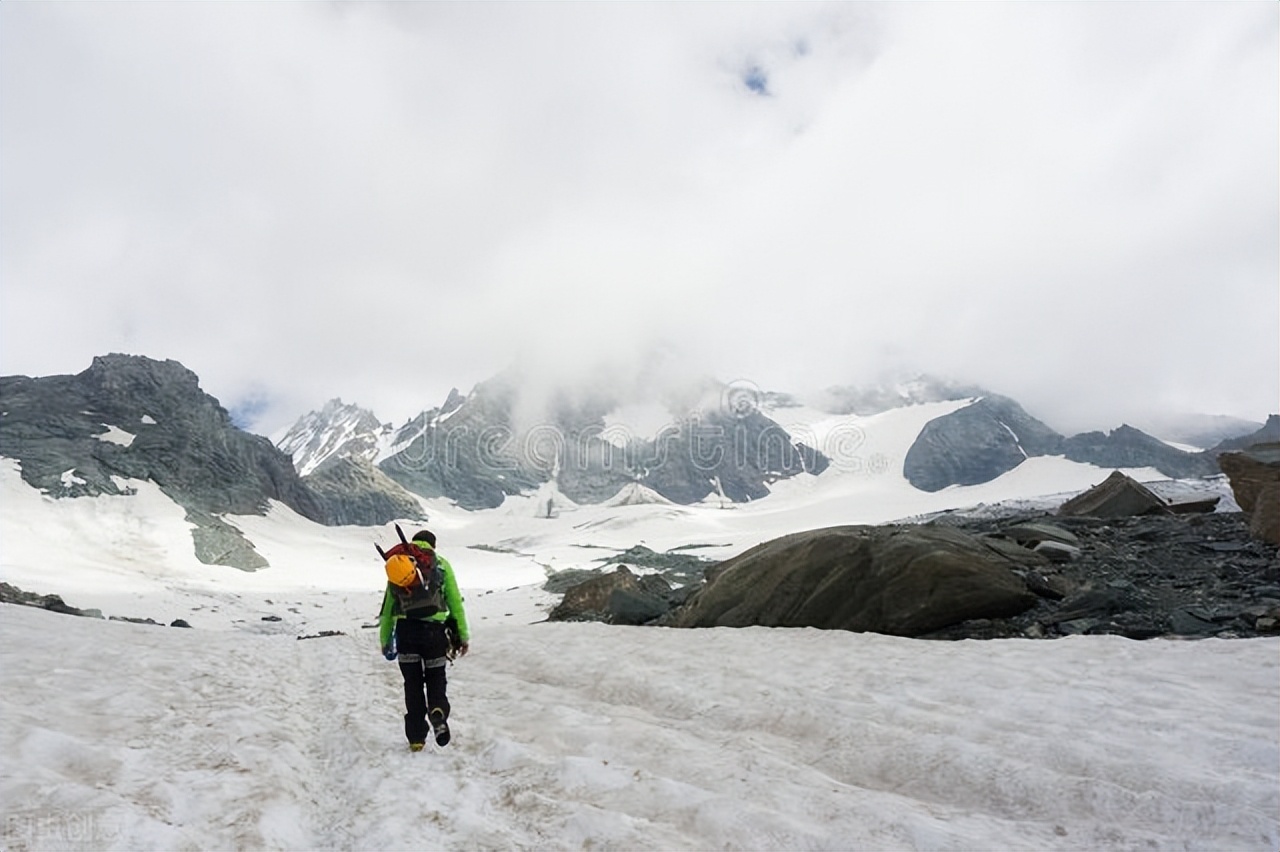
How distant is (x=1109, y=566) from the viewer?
15.9m

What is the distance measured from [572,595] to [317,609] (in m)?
20.9

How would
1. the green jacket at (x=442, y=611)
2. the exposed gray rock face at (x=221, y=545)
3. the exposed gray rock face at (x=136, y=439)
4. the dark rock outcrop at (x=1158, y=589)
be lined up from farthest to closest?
the exposed gray rock face at (x=136, y=439)
the exposed gray rock face at (x=221, y=545)
the dark rock outcrop at (x=1158, y=589)
the green jacket at (x=442, y=611)

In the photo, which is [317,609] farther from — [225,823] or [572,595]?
[225,823]

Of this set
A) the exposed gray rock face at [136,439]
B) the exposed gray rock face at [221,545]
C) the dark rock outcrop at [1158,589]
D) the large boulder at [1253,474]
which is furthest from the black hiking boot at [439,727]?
the exposed gray rock face at [136,439]

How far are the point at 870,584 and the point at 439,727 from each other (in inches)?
403

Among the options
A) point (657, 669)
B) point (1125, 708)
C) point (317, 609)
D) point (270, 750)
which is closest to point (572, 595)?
point (657, 669)

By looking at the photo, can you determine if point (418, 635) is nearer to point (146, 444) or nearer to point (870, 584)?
point (870, 584)

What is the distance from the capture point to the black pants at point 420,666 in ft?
25.4

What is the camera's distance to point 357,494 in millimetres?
180125

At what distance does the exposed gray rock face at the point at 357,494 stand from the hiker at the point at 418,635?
561 ft

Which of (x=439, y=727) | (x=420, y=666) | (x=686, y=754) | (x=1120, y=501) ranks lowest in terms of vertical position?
(x=686, y=754)

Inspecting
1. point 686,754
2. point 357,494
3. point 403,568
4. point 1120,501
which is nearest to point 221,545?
point 403,568

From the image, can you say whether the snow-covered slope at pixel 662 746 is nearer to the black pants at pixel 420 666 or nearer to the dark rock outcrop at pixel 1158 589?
the black pants at pixel 420 666

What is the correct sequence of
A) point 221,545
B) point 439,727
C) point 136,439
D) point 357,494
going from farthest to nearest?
point 357,494
point 136,439
point 221,545
point 439,727
